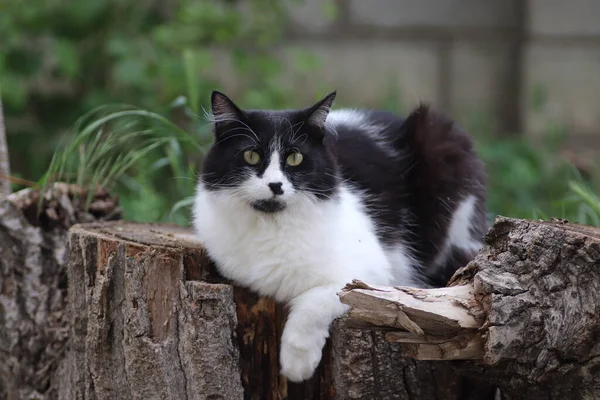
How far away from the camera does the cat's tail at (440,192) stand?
240 centimetres

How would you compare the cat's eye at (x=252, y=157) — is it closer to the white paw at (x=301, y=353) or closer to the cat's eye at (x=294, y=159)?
the cat's eye at (x=294, y=159)

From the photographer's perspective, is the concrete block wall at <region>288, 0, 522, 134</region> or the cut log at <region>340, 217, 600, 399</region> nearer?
the cut log at <region>340, 217, 600, 399</region>

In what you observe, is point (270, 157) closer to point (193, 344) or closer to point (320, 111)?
point (320, 111)

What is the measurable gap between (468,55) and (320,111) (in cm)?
339

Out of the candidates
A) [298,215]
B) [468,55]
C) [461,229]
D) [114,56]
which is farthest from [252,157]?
[468,55]

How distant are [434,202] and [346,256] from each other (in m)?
0.53

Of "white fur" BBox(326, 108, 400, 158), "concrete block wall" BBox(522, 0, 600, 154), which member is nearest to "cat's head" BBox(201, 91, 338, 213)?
"white fur" BBox(326, 108, 400, 158)

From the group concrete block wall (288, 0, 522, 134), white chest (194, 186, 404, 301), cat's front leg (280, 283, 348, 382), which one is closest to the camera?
cat's front leg (280, 283, 348, 382)

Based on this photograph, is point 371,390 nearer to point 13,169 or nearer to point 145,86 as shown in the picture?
point 145,86

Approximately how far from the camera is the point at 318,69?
439 centimetres

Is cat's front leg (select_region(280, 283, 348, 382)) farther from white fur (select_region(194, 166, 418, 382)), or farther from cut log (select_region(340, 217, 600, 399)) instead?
cut log (select_region(340, 217, 600, 399))

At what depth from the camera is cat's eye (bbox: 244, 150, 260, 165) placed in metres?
1.90

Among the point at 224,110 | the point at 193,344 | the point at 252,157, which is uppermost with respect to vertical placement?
the point at 224,110

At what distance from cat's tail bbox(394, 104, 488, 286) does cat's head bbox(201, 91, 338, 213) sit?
0.52 m
